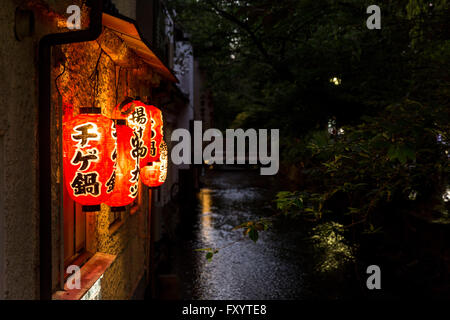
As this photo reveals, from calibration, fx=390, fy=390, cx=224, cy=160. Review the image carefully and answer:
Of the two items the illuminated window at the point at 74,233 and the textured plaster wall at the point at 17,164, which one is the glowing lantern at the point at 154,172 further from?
the textured plaster wall at the point at 17,164

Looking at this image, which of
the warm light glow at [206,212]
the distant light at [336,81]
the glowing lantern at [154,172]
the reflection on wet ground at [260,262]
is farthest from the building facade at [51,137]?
the warm light glow at [206,212]

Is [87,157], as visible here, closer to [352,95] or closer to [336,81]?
[352,95]

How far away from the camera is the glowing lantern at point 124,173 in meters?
5.16

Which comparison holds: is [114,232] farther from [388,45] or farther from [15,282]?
[388,45]

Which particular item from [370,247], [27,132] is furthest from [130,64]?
[370,247]

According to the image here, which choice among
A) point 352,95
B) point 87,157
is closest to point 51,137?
point 87,157

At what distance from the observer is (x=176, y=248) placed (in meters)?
13.2

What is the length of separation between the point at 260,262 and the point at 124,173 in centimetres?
766

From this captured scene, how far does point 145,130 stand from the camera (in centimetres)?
609

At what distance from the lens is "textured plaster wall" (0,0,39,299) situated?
301 cm

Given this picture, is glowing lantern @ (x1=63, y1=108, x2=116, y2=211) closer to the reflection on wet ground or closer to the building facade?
the building facade

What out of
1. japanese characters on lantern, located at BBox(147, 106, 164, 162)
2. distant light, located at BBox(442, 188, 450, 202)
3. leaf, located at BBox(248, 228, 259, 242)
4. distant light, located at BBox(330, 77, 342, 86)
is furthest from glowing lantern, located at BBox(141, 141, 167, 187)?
distant light, located at BBox(442, 188, 450, 202)

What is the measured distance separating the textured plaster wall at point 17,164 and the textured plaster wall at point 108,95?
582 mm

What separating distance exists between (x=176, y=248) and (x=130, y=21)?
9775mm
